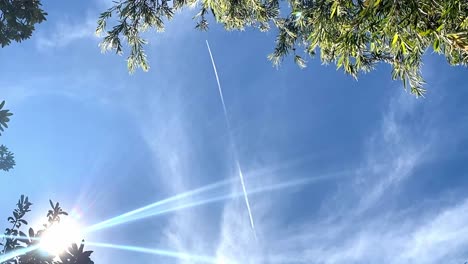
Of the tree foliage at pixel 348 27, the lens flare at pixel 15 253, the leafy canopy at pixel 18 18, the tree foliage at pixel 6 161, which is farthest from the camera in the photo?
the tree foliage at pixel 6 161

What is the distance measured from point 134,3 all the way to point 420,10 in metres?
6.94

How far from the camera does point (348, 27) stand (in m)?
4.79

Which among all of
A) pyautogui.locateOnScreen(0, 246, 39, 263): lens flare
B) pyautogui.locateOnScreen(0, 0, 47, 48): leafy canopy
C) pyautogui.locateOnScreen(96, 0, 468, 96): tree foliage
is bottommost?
pyautogui.locateOnScreen(0, 246, 39, 263): lens flare

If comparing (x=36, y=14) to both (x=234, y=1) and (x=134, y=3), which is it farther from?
(x=234, y=1)

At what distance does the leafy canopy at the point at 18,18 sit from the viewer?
12688 millimetres

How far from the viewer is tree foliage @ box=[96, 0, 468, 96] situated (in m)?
4.01

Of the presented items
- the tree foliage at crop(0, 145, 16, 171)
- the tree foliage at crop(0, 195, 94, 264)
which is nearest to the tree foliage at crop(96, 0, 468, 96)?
the tree foliage at crop(0, 195, 94, 264)

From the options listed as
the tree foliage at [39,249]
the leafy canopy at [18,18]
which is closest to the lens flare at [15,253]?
the tree foliage at [39,249]

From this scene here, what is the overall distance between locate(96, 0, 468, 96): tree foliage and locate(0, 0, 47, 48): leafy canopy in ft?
22.2

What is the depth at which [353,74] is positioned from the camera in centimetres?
687

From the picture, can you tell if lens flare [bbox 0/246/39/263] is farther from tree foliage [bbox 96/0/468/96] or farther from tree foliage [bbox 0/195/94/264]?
tree foliage [bbox 96/0/468/96]

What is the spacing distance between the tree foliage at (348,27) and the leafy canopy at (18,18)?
266 inches

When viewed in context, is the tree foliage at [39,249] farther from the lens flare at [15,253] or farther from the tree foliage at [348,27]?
the tree foliage at [348,27]

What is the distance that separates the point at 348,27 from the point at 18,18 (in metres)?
13.7
